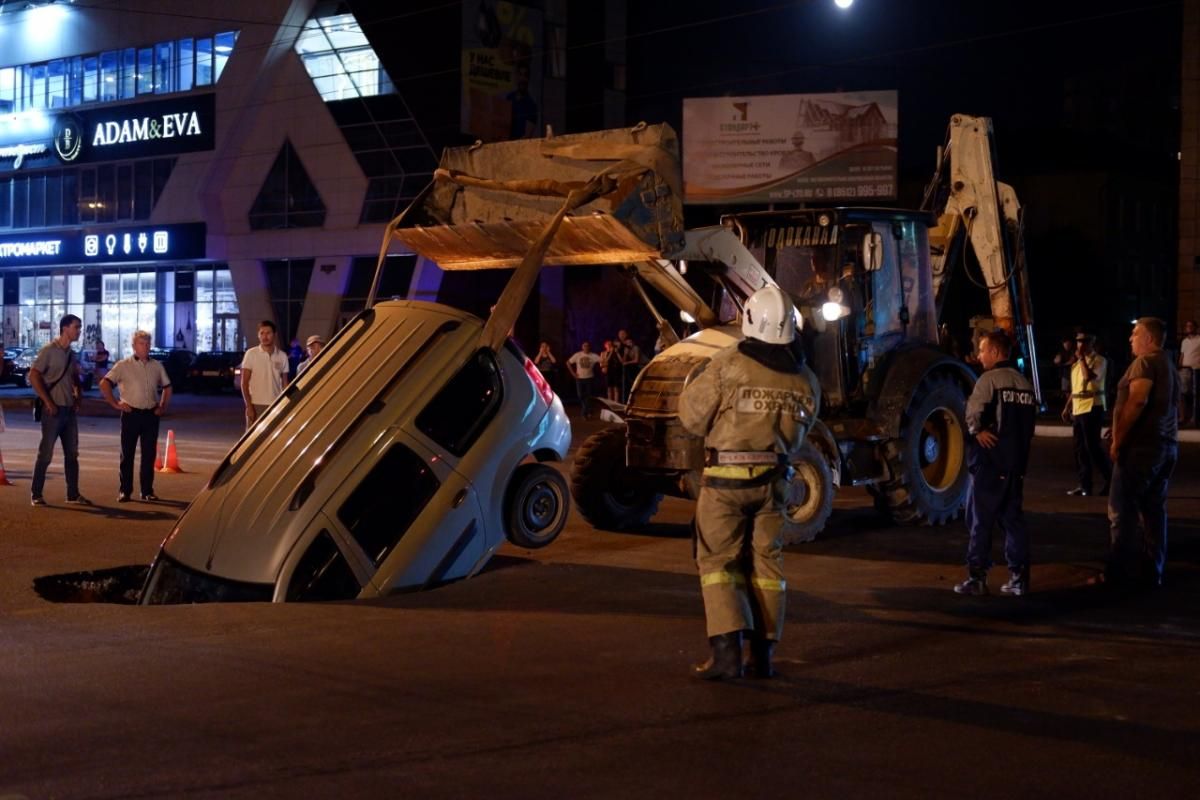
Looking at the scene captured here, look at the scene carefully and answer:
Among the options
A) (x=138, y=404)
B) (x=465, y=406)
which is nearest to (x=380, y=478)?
(x=465, y=406)

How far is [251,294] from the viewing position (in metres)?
52.5

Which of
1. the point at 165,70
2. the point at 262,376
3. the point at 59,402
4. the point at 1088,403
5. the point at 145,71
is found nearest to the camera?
the point at 59,402

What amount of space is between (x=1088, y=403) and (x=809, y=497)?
548 cm

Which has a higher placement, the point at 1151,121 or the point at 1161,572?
the point at 1151,121

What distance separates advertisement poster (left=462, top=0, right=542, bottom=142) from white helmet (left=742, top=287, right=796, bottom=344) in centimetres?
3976

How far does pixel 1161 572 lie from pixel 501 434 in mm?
4747

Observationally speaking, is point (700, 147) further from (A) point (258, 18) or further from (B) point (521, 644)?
(B) point (521, 644)

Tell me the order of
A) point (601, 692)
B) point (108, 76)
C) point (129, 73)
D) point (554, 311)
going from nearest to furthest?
1. point (601, 692)
2. point (554, 311)
3. point (129, 73)
4. point (108, 76)

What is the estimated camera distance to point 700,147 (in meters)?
37.8

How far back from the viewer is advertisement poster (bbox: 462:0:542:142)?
46812mm

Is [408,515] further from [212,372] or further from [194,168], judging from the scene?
[194,168]

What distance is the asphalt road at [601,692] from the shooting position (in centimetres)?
548

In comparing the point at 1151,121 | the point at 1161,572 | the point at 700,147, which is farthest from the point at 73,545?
the point at 1151,121

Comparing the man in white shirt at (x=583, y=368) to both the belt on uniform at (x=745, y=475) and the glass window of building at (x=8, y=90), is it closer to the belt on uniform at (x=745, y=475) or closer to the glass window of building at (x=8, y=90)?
the belt on uniform at (x=745, y=475)
